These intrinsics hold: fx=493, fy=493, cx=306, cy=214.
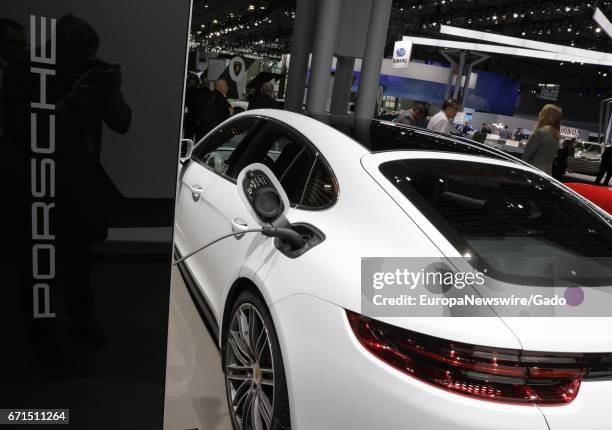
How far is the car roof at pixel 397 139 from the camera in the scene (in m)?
2.10

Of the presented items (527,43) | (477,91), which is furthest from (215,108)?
(477,91)

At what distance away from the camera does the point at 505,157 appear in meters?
2.36

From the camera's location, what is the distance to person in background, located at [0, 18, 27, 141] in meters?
1.04

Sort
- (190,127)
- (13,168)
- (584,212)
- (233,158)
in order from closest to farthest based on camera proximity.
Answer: (13,168) → (584,212) → (233,158) → (190,127)

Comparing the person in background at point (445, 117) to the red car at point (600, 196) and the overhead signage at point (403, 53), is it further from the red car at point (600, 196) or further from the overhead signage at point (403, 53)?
the overhead signage at point (403, 53)

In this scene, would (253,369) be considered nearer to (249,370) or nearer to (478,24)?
(249,370)

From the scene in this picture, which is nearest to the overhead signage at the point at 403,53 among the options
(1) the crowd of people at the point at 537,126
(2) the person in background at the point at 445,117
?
(1) the crowd of people at the point at 537,126

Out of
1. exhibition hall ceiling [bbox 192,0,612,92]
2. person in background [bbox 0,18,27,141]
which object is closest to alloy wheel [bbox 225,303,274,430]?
person in background [bbox 0,18,27,141]

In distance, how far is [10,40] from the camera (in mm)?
1049

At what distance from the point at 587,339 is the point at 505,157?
125cm

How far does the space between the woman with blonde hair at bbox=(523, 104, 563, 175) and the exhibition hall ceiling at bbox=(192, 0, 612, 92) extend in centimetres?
1313

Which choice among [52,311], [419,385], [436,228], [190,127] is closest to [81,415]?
[52,311]

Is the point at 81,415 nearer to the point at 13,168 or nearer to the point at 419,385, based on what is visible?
the point at 13,168

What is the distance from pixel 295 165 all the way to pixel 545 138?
156 inches
